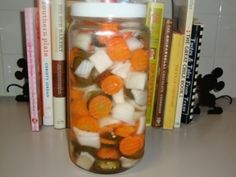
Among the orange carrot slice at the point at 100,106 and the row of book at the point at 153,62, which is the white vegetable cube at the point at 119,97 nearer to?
the orange carrot slice at the point at 100,106

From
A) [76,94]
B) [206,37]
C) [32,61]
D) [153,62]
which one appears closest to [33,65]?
[32,61]

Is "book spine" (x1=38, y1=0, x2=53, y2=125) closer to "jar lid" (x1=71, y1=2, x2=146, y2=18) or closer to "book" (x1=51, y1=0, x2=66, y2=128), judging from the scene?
"book" (x1=51, y1=0, x2=66, y2=128)

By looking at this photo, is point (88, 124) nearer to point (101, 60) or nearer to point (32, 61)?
point (101, 60)

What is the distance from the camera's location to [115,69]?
418 mm

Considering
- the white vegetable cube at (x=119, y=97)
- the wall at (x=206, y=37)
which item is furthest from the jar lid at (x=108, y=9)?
Result: the wall at (x=206, y=37)

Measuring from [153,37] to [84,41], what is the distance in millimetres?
219

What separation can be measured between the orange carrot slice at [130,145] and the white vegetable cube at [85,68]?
0.12 m

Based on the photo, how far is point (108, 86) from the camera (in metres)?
0.42

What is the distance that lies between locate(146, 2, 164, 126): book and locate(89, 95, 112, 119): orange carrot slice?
22 cm

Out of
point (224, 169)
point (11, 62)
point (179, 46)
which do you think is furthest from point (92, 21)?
point (11, 62)

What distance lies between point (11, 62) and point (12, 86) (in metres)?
0.07

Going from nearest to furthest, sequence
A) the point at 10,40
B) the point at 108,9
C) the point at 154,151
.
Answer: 1. the point at 108,9
2. the point at 154,151
3. the point at 10,40

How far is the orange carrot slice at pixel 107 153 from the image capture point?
43 cm

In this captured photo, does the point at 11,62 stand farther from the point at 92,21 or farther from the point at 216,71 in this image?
the point at 216,71
